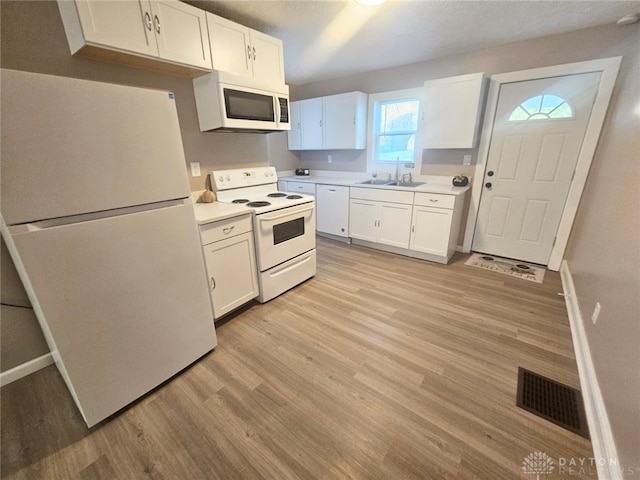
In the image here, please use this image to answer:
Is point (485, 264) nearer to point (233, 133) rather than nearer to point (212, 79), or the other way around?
point (233, 133)

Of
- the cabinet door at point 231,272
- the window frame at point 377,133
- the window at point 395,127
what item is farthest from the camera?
the window at point 395,127

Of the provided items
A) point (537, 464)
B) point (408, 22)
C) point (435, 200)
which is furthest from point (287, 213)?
point (537, 464)

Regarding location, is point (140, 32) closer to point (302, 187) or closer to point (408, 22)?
point (408, 22)

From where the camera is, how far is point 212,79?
83.5 inches

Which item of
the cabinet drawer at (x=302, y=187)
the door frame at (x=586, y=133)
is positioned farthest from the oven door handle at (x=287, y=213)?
the door frame at (x=586, y=133)

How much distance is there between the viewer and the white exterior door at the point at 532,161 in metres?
2.62

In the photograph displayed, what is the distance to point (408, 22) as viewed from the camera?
228cm

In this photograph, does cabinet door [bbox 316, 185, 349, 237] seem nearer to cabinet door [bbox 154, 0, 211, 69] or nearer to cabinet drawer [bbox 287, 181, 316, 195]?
cabinet drawer [bbox 287, 181, 316, 195]

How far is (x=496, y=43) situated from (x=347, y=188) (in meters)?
2.21

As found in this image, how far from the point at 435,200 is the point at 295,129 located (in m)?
2.64

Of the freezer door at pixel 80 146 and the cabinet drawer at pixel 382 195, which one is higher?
A: the freezer door at pixel 80 146

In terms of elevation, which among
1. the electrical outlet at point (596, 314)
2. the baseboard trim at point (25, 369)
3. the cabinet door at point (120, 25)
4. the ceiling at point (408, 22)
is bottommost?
the baseboard trim at point (25, 369)

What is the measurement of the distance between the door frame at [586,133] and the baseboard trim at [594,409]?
1.09 m

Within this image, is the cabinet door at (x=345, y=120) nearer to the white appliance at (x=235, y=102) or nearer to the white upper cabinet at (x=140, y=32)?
the white appliance at (x=235, y=102)
